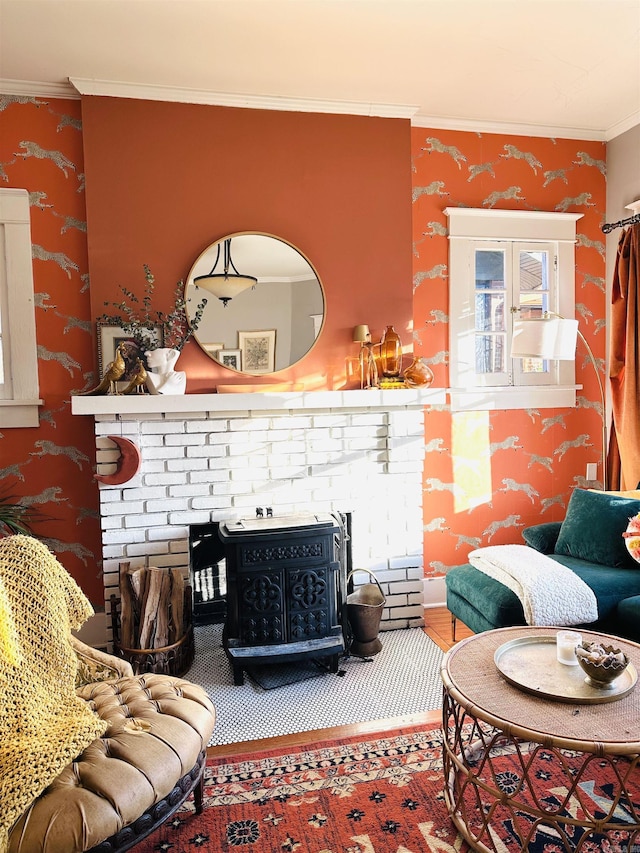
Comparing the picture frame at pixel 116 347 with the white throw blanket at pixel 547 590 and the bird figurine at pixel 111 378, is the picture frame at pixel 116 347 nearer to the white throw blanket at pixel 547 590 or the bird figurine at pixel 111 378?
the bird figurine at pixel 111 378

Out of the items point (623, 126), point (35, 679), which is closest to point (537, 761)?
point (35, 679)

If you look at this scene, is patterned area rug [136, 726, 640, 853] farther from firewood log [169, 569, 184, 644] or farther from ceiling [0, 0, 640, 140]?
ceiling [0, 0, 640, 140]

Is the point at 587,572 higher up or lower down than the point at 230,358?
lower down

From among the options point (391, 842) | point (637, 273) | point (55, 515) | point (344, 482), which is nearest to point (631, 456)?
point (637, 273)

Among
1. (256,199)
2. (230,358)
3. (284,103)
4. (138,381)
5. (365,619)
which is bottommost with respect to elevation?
(365,619)

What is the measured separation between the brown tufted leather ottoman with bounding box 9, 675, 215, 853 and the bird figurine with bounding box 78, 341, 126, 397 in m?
1.49

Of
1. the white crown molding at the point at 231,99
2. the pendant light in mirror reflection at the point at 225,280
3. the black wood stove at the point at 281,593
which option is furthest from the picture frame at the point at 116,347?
the white crown molding at the point at 231,99

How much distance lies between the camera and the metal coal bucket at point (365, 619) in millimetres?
2975

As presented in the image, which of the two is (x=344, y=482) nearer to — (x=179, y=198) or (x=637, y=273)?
(x=179, y=198)

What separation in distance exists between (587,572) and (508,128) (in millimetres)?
2642

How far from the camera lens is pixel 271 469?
328 centimetres

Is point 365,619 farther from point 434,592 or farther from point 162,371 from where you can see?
point 162,371

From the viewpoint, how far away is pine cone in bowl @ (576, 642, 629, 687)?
1.75m

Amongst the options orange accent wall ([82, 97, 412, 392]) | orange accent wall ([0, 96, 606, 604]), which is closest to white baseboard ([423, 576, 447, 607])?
orange accent wall ([0, 96, 606, 604])
